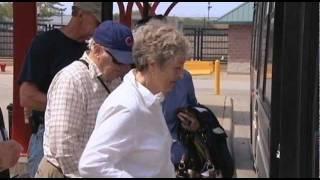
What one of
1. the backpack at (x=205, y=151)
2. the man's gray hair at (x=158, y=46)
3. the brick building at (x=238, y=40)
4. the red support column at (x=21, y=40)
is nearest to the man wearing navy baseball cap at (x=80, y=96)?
the man's gray hair at (x=158, y=46)

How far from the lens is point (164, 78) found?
7.25 ft

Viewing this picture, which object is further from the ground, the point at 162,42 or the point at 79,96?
the point at 162,42

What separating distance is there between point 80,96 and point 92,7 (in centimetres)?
102

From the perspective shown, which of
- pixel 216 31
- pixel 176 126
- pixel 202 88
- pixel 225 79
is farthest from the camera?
pixel 216 31

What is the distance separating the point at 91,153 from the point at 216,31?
954 inches

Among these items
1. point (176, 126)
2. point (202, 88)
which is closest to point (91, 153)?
point (176, 126)

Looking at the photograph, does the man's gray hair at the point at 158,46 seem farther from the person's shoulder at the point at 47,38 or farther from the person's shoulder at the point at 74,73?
the person's shoulder at the point at 47,38

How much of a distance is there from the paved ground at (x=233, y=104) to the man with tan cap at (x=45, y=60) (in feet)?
7.58

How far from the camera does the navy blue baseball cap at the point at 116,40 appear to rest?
2625 mm

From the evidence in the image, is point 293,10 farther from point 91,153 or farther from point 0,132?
point 0,132

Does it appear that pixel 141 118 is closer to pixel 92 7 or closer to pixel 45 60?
pixel 45 60

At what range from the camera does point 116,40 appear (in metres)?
2.63

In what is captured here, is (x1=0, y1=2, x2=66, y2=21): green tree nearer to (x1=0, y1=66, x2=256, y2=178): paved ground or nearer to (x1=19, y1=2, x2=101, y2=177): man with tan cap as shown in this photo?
(x1=19, y1=2, x2=101, y2=177): man with tan cap

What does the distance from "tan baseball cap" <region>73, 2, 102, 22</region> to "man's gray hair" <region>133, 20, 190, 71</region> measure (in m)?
1.29
